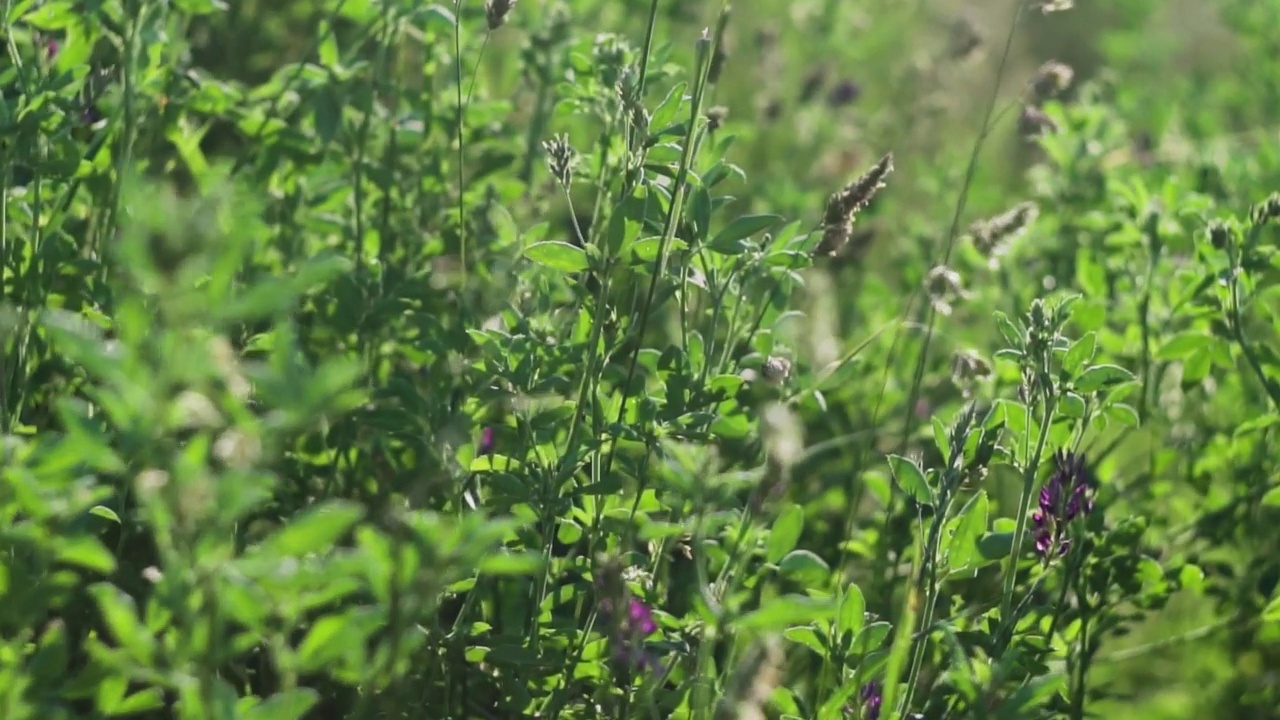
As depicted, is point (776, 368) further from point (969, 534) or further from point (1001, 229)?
point (1001, 229)

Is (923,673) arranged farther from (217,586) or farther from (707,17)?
(707,17)

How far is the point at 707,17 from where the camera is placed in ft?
17.0

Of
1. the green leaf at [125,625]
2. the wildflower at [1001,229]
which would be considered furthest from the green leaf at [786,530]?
the wildflower at [1001,229]

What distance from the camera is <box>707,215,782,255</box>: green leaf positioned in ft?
5.66

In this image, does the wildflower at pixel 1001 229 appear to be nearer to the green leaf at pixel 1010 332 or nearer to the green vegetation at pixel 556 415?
the green vegetation at pixel 556 415

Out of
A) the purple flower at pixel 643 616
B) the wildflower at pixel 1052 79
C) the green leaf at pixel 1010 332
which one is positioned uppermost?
the wildflower at pixel 1052 79

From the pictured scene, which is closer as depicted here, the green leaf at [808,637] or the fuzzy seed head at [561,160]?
the green leaf at [808,637]

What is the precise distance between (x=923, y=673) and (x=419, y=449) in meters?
0.86

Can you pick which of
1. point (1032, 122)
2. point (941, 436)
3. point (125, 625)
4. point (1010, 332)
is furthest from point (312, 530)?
point (1032, 122)

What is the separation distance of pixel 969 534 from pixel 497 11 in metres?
0.90

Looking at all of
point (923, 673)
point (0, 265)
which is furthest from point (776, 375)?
point (0, 265)

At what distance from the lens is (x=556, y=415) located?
5.88 ft

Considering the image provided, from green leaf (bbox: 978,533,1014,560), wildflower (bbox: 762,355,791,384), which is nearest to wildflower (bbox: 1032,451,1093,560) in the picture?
green leaf (bbox: 978,533,1014,560)

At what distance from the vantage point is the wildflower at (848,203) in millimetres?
1863
